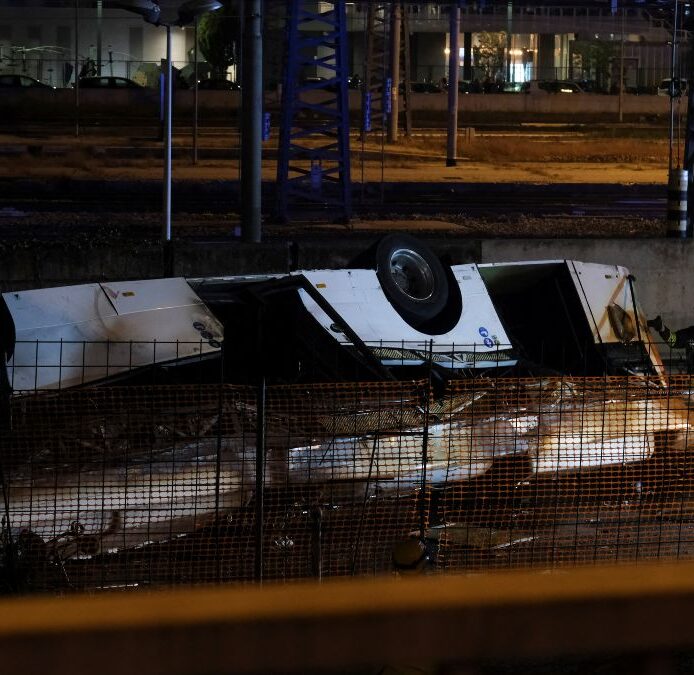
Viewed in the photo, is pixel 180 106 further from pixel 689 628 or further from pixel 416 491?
pixel 689 628

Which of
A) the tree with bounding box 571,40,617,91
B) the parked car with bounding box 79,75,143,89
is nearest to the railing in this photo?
the parked car with bounding box 79,75,143,89

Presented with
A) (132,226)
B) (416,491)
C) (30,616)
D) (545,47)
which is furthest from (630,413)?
(545,47)

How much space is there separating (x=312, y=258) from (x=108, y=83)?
96.3 feet

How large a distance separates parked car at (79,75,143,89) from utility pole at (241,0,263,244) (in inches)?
1027

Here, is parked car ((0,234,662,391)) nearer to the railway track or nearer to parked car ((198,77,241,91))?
the railway track

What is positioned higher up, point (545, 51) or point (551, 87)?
point (545, 51)

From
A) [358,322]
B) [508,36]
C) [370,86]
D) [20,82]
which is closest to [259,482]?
[358,322]

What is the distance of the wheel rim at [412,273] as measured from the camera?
11.8 metres

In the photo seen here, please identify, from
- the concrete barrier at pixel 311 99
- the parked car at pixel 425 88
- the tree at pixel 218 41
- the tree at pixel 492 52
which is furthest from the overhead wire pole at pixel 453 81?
the tree at pixel 492 52

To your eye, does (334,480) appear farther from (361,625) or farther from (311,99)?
(311,99)

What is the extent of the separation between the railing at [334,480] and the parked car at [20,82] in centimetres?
3235

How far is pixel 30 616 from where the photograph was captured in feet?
7.02

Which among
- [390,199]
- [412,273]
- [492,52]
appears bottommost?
[412,273]

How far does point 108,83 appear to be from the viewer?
4088 cm
